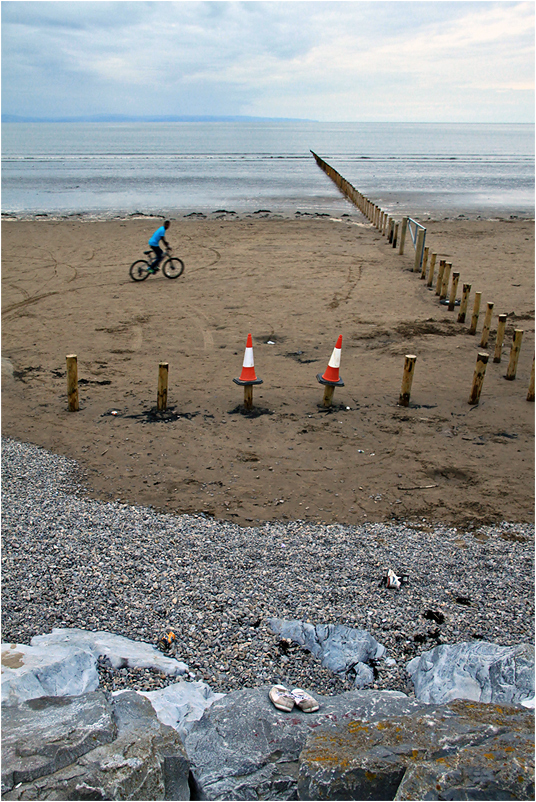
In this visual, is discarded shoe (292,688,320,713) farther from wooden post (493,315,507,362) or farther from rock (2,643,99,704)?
wooden post (493,315,507,362)

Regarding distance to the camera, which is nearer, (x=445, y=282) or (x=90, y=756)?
(x=90, y=756)

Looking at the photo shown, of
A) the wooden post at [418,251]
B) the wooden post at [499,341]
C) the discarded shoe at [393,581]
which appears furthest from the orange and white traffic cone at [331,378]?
the wooden post at [418,251]


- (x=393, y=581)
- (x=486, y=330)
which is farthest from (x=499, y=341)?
(x=393, y=581)

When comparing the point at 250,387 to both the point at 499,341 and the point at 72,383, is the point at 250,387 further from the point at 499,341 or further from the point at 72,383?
the point at 499,341

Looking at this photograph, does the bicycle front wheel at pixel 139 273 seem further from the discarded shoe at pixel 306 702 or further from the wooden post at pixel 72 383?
the discarded shoe at pixel 306 702

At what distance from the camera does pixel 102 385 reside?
1045 centimetres

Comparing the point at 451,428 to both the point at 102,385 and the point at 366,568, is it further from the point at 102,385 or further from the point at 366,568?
the point at 102,385

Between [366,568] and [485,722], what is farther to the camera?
[366,568]

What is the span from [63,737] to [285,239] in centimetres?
2251

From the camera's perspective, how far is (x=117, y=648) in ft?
14.7

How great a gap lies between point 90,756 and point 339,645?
2.23 meters

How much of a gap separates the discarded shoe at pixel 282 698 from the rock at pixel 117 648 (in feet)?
2.85

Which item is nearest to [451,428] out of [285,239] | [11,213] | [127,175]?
[285,239]

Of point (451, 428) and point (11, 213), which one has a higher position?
point (11, 213)
